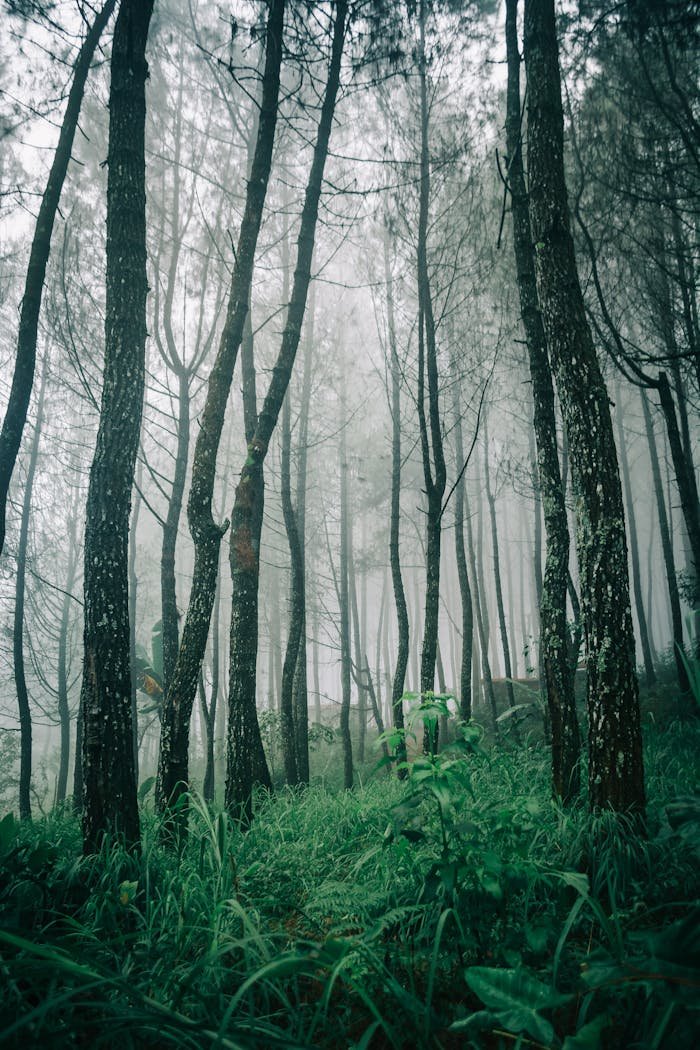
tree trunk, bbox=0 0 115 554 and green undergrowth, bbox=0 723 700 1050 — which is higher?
tree trunk, bbox=0 0 115 554

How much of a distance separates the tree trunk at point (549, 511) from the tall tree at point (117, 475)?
123 inches

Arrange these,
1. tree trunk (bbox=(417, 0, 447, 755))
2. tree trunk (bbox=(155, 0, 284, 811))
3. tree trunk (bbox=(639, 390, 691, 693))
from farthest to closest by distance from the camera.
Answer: tree trunk (bbox=(639, 390, 691, 693)) < tree trunk (bbox=(417, 0, 447, 755)) < tree trunk (bbox=(155, 0, 284, 811))

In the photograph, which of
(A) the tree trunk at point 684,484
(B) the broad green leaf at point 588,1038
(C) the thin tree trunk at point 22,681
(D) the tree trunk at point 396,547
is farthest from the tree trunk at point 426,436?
(C) the thin tree trunk at point 22,681

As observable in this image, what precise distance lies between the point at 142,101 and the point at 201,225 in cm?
522

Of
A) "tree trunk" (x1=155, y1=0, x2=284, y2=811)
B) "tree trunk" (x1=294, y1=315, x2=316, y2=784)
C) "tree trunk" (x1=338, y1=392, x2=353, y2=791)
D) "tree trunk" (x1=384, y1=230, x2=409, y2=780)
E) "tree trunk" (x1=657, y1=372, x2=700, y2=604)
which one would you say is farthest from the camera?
"tree trunk" (x1=338, y1=392, x2=353, y2=791)

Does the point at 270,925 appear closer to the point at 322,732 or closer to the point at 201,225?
the point at 201,225

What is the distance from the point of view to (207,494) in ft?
14.7

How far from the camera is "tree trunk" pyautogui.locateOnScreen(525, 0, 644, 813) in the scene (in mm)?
2848

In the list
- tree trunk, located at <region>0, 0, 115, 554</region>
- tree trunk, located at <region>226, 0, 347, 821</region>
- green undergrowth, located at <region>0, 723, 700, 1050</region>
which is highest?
tree trunk, located at <region>0, 0, 115, 554</region>

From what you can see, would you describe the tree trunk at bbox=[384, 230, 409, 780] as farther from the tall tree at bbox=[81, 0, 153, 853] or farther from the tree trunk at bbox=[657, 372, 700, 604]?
the tall tree at bbox=[81, 0, 153, 853]

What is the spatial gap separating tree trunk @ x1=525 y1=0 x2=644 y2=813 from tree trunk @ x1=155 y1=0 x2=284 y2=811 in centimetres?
274

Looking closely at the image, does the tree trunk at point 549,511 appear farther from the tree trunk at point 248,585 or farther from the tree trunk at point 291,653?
the tree trunk at point 291,653

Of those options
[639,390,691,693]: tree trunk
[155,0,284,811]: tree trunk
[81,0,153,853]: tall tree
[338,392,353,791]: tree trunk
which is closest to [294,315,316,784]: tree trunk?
[338,392,353,791]: tree trunk

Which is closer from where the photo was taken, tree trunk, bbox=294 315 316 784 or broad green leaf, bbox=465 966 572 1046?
broad green leaf, bbox=465 966 572 1046
